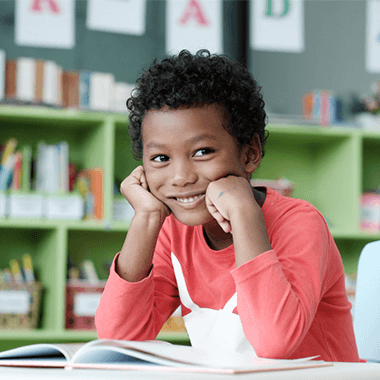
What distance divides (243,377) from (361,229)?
90.6 inches

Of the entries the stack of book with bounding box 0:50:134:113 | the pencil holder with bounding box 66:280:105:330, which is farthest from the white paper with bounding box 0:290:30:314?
the stack of book with bounding box 0:50:134:113

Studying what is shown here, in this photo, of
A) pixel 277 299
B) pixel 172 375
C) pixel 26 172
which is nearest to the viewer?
pixel 172 375

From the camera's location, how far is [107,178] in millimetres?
2363

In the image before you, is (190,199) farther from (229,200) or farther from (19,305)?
(19,305)

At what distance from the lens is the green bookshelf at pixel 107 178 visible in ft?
7.58

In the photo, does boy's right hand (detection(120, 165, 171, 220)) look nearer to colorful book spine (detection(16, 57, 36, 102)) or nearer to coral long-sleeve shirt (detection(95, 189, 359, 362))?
coral long-sleeve shirt (detection(95, 189, 359, 362))

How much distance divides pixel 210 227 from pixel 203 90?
0.88 ft

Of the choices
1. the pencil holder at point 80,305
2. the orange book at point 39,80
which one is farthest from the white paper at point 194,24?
the pencil holder at point 80,305

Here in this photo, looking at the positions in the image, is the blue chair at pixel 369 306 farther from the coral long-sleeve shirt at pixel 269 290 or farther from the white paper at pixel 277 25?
the white paper at pixel 277 25

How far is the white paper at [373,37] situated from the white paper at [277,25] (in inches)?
17.3

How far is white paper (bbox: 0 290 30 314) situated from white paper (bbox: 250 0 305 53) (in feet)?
5.33

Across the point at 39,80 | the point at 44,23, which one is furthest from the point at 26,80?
the point at 44,23

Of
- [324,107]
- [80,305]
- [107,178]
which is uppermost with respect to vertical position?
[324,107]

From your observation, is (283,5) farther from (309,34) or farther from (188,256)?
(188,256)
